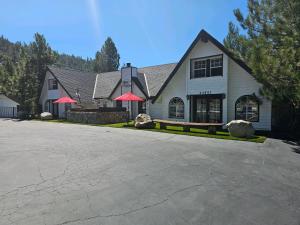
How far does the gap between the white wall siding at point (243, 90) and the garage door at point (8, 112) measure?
30836 millimetres

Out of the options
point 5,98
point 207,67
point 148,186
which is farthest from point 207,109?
point 5,98

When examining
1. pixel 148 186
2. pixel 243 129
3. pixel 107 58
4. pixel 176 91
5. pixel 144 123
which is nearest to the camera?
pixel 148 186

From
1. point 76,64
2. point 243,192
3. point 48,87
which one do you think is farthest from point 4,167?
point 76,64

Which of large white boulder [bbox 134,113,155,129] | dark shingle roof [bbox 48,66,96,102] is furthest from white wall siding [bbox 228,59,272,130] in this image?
dark shingle roof [bbox 48,66,96,102]

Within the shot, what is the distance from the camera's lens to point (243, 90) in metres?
18.0

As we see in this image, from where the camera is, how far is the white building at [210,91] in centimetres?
1767

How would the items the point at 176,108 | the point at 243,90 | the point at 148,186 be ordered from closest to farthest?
the point at 148,186 → the point at 243,90 → the point at 176,108

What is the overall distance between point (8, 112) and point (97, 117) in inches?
820

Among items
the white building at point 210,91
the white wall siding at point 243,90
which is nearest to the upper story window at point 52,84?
the white building at point 210,91

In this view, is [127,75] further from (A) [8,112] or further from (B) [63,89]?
(A) [8,112]

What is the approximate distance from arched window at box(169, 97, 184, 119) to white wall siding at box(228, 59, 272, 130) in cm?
450

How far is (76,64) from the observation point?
14750 cm

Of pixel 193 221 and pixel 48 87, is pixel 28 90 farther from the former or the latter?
pixel 193 221

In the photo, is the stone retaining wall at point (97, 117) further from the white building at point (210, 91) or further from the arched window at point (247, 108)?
the arched window at point (247, 108)
